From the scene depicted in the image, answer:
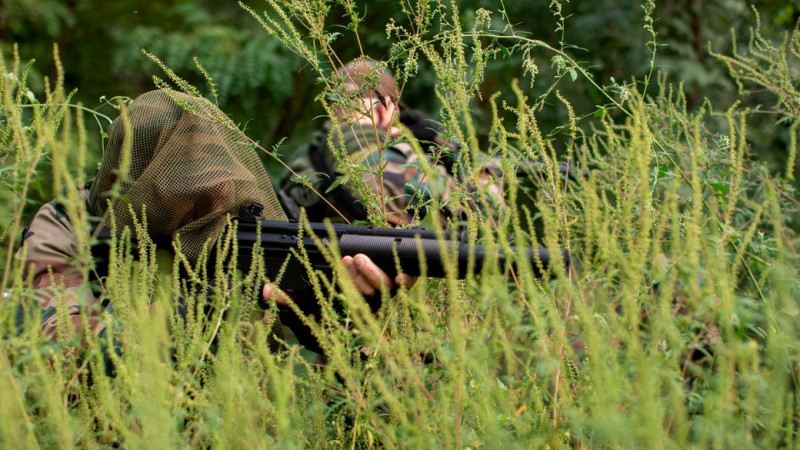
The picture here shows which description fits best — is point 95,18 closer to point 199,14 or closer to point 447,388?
point 199,14

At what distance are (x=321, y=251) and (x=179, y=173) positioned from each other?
0.81m

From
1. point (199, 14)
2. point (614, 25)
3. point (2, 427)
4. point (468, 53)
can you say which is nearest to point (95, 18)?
point (199, 14)

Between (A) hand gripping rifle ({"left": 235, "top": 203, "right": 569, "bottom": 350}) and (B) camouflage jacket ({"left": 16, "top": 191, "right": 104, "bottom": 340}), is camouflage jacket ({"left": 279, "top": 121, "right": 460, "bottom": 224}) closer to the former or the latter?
(A) hand gripping rifle ({"left": 235, "top": 203, "right": 569, "bottom": 350})

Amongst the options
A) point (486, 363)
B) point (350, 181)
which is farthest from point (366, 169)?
point (486, 363)

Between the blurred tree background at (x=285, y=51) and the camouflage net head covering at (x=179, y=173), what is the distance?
2476mm

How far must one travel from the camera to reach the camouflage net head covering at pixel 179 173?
2.76 m

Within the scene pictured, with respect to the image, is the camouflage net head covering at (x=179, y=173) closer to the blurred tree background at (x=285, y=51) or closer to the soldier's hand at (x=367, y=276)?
the soldier's hand at (x=367, y=276)

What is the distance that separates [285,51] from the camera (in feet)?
21.4

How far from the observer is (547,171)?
2.30 meters

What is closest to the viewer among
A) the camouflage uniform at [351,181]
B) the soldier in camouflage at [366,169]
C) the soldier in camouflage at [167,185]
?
the soldier in camouflage at [366,169]

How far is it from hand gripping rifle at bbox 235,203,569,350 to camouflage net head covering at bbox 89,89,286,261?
0.12 metres

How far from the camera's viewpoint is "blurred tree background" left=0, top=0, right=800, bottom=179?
551 centimetres

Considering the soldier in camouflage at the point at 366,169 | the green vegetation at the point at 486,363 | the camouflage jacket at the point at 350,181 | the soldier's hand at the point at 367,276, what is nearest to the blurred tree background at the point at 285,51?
the camouflage jacket at the point at 350,181

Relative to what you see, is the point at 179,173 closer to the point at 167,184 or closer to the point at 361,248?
the point at 167,184
